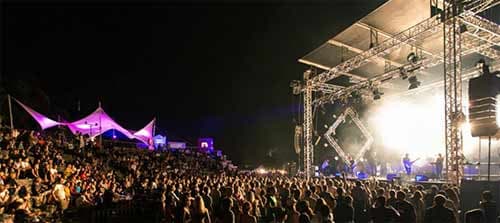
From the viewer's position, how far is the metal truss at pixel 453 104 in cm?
1323

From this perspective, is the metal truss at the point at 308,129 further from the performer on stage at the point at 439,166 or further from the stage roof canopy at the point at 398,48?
the performer on stage at the point at 439,166

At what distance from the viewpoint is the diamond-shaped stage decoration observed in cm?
2816

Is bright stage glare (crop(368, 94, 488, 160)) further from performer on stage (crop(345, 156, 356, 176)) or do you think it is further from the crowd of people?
the crowd of people

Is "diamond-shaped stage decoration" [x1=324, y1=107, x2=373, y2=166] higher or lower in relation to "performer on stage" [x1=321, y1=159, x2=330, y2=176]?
higher

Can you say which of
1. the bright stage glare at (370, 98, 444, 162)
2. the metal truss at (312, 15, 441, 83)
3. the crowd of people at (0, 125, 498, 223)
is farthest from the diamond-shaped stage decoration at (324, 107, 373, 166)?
the crowd of people at (0, 125, 498, 223)

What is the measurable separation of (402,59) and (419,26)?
518 centimetres

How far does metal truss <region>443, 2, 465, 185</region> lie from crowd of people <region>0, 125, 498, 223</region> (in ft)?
3.12

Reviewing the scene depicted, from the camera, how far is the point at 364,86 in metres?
21.9

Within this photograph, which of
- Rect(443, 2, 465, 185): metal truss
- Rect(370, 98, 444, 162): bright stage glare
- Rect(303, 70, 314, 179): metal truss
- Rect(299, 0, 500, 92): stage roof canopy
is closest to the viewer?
Rect(443, 2, 465, 185): metal truss

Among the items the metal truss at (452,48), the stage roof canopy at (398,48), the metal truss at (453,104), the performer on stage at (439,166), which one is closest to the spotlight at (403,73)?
the metal truss at (452,48)

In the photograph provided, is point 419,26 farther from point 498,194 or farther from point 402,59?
point 498,194

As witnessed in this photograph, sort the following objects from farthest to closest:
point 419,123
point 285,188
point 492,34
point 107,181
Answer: point 419,123 → point 107,181 → point 492,34 → point 285,188

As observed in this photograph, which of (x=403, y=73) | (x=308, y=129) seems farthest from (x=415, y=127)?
(x=403, y=73)

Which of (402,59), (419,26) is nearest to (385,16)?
(419,26)
